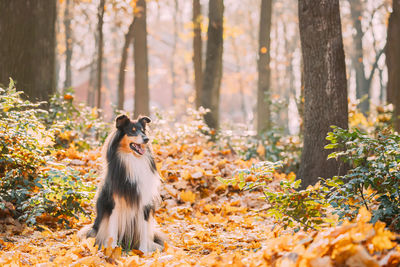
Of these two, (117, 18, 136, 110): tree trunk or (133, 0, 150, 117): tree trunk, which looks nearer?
(133, 0, 150, 117): tree trunk

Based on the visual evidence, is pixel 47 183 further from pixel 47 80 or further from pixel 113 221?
pixel 47 80

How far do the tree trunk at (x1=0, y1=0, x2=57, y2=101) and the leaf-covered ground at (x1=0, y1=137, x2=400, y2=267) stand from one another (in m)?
1.72

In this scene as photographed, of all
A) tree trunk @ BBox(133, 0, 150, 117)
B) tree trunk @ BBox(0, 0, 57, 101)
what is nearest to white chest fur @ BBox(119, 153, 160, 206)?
tree trunk @ BBox(0, 0, 57, 101)

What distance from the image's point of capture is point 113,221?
184 inches

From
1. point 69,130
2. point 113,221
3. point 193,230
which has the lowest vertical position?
point 193,230

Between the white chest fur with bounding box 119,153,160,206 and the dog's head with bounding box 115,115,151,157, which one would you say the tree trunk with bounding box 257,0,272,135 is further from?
the dog's head with bounding box 115,115,151,157

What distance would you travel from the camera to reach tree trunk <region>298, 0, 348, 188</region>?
22.2 ft

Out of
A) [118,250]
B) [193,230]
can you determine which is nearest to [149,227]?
[118,250]

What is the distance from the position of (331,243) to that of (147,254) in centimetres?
260

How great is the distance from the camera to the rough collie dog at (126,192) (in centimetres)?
471

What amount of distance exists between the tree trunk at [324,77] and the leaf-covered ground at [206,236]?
4.46 ft

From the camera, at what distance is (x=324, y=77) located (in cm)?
682

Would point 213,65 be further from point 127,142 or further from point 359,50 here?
point 359,50

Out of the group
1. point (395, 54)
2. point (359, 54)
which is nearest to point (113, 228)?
point (395, 54)
